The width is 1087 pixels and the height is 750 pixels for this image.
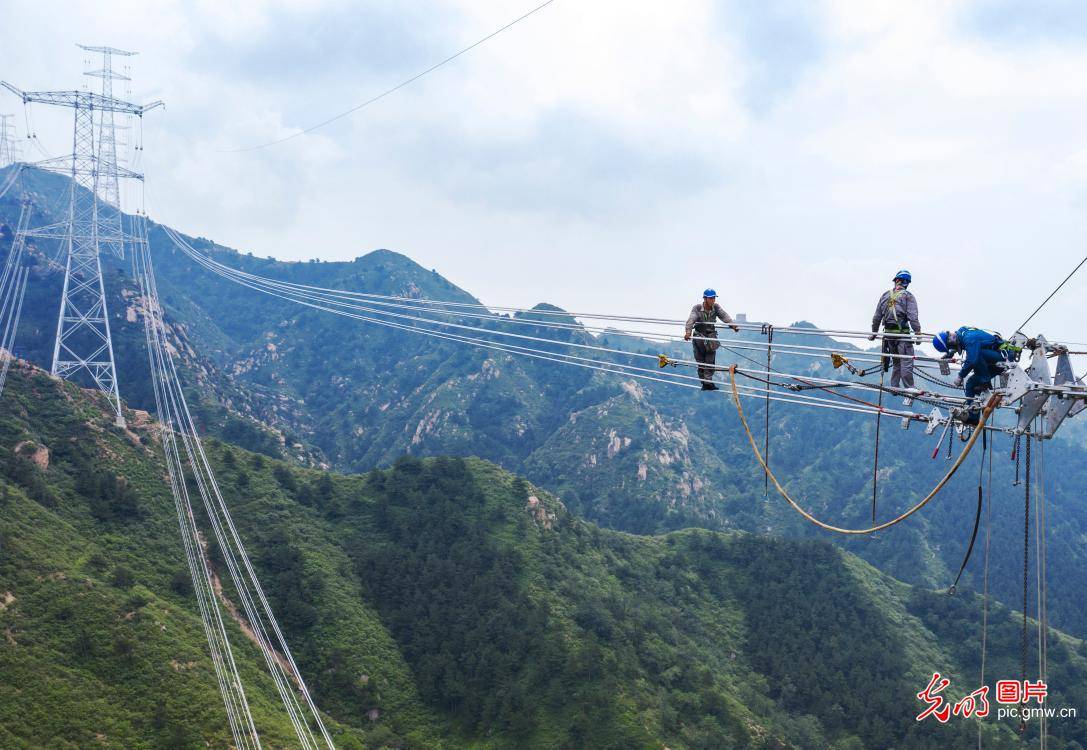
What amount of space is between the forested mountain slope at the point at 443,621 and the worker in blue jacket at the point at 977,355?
37.9 metres

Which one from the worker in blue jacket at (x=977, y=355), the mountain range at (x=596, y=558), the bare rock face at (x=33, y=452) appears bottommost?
the mountain range at (x=596, y=558)

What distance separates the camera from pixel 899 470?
159 metres

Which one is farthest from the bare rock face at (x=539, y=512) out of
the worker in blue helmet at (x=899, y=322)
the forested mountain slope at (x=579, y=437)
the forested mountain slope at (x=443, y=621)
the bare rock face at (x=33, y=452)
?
the worker in blue helmet at (x=899, y=322)

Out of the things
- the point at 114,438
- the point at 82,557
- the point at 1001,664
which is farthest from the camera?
the point at 1001,664

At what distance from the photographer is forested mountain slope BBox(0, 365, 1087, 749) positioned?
132 ft

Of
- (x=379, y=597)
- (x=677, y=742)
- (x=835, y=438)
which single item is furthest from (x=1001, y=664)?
(x=835, y=438)

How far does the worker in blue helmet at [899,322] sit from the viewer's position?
A: 1597 centimetres

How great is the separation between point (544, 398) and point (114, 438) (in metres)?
121

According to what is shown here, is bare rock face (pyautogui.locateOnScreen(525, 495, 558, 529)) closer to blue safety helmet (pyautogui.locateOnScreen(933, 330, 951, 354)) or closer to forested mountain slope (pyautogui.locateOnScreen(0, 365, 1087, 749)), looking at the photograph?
forested mountain slope (pyautogui.locateOnScreen(0, 365, 1087, 749))

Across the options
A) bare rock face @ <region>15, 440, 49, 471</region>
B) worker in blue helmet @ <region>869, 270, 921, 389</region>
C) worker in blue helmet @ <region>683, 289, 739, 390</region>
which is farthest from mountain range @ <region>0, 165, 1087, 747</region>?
worker in blue helmet @ <region>869, 270, 921, 389</region>

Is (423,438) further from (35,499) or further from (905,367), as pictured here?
(905,367)

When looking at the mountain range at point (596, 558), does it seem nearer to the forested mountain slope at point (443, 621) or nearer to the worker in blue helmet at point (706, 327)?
the forested mountain slope at point (443, 621)

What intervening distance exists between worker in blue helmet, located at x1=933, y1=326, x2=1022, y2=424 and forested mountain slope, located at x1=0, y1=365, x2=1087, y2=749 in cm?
3782

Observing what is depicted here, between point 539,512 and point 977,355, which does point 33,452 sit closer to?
point 539,512
